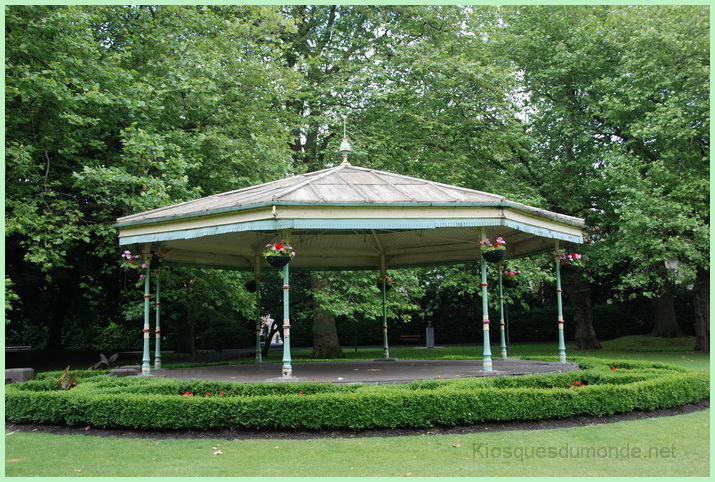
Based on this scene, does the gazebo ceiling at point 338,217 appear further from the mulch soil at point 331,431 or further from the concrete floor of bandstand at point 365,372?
the mulch soil at point 331,431

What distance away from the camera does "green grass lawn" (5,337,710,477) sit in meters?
6.61

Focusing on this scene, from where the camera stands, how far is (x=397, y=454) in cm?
729

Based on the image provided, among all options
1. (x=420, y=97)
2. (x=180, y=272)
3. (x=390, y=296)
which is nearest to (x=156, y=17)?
(x=180, y=272)

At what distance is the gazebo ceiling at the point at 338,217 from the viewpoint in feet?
34.3

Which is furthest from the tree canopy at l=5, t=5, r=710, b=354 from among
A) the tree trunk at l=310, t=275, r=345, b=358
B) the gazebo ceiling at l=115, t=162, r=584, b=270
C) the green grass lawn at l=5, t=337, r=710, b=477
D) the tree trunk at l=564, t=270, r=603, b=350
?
the green grass lawn at l=5, t=337, r=710, b=477

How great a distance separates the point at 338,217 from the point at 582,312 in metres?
21.1

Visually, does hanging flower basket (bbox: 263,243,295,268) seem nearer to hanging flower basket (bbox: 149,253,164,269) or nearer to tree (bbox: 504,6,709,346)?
hanging flower basket (bbox: 149,253,164,269)

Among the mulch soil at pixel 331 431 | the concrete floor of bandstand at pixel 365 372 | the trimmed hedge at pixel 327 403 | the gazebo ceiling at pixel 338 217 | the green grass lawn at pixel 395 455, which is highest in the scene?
the gazebo ceiling at pixel 338 217

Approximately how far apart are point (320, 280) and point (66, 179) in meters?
9.49

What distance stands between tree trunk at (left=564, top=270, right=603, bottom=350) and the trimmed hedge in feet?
57.9

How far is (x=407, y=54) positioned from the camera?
2239 cm

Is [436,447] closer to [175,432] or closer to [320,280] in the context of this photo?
[175,432]

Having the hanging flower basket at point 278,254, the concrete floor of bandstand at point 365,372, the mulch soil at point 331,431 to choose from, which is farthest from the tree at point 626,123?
the hanging flower basket at point 278,254

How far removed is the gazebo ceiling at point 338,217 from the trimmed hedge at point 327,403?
9.16ft
